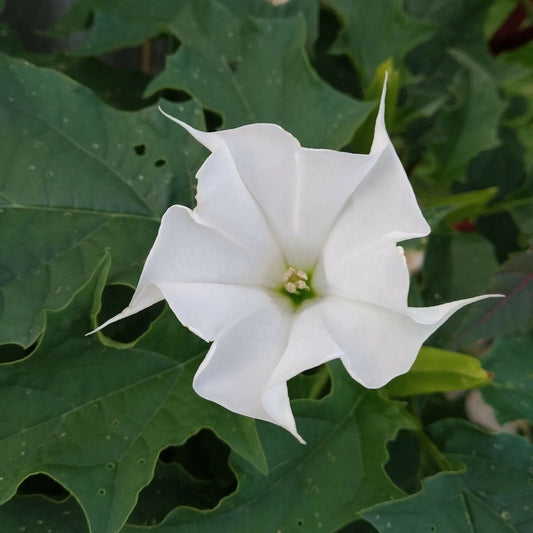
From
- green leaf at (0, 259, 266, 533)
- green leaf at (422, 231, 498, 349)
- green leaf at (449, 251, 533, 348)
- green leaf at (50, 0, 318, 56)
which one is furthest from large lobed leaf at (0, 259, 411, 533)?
green leaf at (50, 0, 318, 56)

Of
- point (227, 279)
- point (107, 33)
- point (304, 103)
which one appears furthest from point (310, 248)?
point (107, 33)

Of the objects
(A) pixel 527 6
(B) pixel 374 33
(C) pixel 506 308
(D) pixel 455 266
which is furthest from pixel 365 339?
(A) pixel 527 6

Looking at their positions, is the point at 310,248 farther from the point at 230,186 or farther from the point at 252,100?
the point at 252,100

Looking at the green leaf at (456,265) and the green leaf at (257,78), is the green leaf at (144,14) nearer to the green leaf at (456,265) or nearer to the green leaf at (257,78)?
the green leaf at (257,78)

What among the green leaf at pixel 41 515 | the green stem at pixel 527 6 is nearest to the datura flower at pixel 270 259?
the green leaf at pixel 41 515

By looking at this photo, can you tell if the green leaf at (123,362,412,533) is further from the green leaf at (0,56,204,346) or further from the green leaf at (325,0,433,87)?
the green leaf at (325,0,433,87)

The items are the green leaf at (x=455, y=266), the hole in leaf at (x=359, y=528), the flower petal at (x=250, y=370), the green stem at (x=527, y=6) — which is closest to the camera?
the flower petal at (x=250, y=370)
